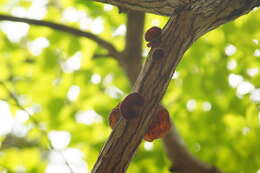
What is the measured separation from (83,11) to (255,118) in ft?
8.94

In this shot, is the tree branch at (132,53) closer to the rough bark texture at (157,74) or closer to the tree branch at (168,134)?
the tree branch at (168,134)

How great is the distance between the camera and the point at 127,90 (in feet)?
16.9

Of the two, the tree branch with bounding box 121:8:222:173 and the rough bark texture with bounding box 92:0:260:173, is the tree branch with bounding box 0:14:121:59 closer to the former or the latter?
the tree branch with bounding box 121:8:222:173

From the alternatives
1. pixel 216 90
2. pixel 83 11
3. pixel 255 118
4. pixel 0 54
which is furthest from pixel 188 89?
pixel 0 54

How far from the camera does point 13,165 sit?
4.41 meters

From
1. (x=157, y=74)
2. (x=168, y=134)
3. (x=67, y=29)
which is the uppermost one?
(x=67, y=29)

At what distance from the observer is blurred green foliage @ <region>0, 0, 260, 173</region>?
4.53 meters

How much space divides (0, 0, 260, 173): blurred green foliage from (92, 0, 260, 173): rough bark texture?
2.40 meters

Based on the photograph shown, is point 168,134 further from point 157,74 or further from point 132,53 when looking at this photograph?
point 157,74

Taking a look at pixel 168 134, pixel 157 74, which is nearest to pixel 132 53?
pixel 168 134

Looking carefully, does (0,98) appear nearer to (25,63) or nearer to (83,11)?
(25,63)

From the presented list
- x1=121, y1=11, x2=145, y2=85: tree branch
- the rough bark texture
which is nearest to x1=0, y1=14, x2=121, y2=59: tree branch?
x1=121, y1=11, x2=145, y2=85: tree branch

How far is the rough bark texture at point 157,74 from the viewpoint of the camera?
196 cm

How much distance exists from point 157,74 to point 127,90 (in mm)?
3192
